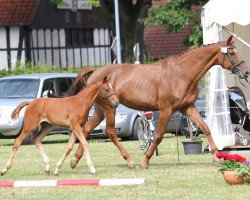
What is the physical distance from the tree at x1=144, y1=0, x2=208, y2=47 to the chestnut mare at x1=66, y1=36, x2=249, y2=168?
23474mm

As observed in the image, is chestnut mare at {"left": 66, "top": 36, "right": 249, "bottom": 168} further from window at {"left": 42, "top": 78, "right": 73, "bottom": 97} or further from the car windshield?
the car windshield

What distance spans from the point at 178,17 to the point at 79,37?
16230mm

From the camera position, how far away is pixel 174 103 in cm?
2031

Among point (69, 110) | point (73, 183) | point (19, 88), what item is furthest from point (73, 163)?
point (19, 88)

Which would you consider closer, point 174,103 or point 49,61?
point 174,103

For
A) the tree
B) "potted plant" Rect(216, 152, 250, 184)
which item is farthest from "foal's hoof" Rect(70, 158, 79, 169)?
the tree

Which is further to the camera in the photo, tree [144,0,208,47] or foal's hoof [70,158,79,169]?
tree [144,0,208,47]

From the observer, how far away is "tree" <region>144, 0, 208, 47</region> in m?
44.4

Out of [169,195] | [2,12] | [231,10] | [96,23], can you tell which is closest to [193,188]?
[169,195]

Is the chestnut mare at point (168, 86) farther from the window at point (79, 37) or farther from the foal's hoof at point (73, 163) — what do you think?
the window at point (79, 37)

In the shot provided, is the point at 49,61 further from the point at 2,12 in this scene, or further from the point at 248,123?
the point at 248,123

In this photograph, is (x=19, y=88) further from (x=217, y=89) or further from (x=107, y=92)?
(x=107, y=92)

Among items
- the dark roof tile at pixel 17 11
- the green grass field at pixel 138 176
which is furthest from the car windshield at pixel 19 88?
the dark roof tile at pixel 17 11

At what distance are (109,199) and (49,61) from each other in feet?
135
